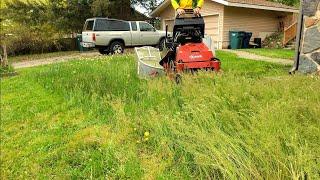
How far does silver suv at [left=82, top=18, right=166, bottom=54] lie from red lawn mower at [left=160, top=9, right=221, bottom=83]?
516 inches

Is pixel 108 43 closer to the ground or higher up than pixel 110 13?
closer to the ground

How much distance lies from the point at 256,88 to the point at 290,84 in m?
0.44

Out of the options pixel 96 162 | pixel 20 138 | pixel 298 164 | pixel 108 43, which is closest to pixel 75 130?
pixel 20 138

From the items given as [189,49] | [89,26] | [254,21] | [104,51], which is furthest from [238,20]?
[189,49]

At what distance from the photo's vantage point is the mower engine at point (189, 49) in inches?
267

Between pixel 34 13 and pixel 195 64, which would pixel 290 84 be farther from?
pixel 34 13

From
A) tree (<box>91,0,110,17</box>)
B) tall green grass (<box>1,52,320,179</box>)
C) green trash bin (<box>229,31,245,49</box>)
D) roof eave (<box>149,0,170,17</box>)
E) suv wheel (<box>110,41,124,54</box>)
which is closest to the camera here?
tall green grass (<box>1,52,320,179</box>)

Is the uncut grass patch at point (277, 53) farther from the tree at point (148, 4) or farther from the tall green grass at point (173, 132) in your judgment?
the tree at point (148, 4)

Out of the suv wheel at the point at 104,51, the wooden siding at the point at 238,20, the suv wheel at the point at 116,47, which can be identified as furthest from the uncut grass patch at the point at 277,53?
the suv wheel at the point at 104,51

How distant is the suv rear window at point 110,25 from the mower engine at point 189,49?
13.2 meters

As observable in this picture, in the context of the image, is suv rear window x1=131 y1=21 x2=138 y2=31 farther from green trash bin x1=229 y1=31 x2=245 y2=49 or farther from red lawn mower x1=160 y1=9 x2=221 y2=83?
red lawn mower x1=160 y1=9 x2=221 y2=83

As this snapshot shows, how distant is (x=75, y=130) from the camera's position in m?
5.26

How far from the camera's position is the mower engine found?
6.77 meters

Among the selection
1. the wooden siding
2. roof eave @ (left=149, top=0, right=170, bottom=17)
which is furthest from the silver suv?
roof eave @ (left=149, top=0, right=170, bottom=17)
